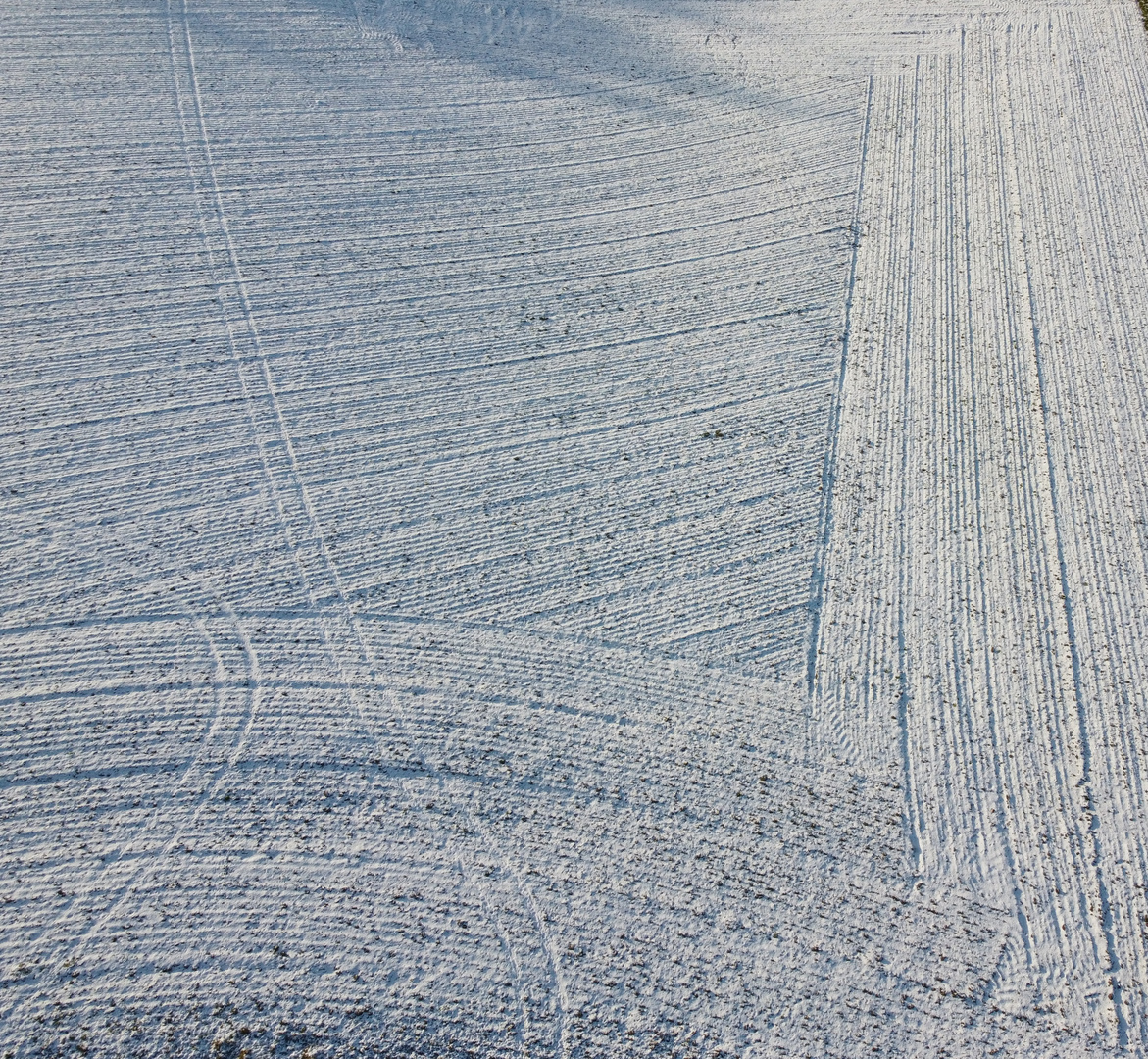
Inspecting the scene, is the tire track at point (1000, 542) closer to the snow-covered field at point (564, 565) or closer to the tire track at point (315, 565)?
the snow-covered field at point (564, 565)

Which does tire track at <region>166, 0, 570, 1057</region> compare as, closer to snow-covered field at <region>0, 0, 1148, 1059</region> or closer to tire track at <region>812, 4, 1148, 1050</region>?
snow-covered field at <region>0, 0, 1148, 1059</region>

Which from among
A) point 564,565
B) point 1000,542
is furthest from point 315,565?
point 1000,542

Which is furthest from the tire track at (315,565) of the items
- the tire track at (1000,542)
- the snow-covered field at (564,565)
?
the tire track at (1000,542)

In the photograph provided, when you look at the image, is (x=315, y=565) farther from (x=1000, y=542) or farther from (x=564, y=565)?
(x=1000, y=542)

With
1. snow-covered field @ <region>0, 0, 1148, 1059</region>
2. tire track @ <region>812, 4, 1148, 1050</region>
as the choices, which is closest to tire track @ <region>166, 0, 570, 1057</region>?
snow-covered field @ <region>0, 0, 1148, 1059</region>

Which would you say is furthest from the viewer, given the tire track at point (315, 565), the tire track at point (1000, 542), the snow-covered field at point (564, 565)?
the tire track at point (1000, 542)

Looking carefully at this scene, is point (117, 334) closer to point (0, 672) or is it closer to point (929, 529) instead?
point (0, 672)

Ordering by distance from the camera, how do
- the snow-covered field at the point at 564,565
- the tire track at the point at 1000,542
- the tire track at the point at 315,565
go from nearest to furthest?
the snow-covered field at the point at 564,565, the tire track at the point at 315,565, the tire track at the point at 1000,542

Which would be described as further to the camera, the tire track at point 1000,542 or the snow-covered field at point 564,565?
the tire track at point 1000,542
